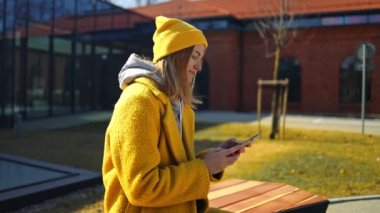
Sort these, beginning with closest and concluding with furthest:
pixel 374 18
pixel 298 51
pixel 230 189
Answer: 1. pixel 230 189
2. pixel 374 18
3. pixel 298 51

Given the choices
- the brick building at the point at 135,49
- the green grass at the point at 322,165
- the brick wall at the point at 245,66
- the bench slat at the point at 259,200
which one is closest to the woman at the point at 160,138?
the bench slat at the point at 259,200

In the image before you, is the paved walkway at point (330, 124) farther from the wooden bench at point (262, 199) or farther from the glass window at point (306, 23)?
the glass window at point (306, 23)

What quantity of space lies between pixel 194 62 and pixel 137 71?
265 mm

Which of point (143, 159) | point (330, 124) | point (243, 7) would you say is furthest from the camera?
point (243, 7)

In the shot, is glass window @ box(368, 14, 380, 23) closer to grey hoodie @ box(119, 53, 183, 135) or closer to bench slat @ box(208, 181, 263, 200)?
bench slat @ box(208, 181, 263, 200)

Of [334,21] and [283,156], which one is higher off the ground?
[334,21]

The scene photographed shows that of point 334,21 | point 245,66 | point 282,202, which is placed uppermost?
point 334,21

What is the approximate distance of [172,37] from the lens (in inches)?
80.5

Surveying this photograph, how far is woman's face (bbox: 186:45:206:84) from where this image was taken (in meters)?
2.09

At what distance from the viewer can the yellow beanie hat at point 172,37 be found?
2031 mm

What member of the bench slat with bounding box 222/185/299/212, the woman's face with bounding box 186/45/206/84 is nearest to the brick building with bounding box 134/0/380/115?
the bench slat with bounding box 222/185/299/212

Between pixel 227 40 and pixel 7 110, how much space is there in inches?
508

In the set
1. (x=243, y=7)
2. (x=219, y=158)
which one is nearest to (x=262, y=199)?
(x=219, y=158)

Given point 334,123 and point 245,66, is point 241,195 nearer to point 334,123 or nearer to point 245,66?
point 334,123
